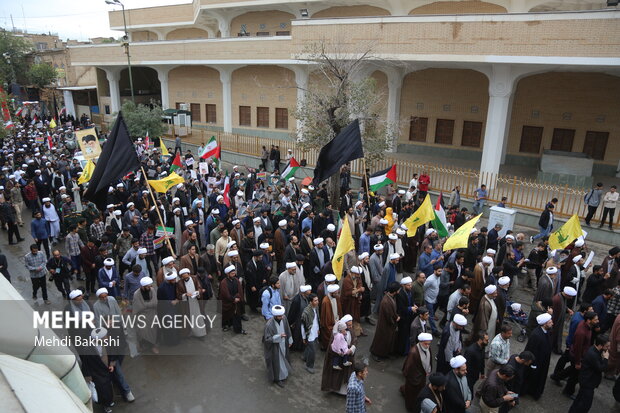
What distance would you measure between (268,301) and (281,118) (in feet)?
69.3

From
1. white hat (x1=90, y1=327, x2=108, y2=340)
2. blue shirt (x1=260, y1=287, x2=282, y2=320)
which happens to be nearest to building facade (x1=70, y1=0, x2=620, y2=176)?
blue shirt (x1=260, y1=287, x2=282, y2=320)

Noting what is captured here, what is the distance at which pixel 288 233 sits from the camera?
10.4 metres

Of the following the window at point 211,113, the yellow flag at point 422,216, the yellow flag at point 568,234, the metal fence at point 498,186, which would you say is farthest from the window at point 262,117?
the yellow flag at point 568,234

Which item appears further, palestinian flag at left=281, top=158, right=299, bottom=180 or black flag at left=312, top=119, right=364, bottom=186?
palestinian flag at left=281, top=158, right=299, bottom=180

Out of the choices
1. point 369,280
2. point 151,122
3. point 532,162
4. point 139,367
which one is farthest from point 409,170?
point 151,122

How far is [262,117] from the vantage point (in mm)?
27781

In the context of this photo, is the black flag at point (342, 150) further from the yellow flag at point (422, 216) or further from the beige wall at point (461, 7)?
the beige wall at point (461, 7)

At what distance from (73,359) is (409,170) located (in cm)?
1489

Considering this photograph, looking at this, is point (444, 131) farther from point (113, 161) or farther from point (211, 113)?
point (113, 161)

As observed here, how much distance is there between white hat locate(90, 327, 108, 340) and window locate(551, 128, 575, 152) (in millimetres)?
19891

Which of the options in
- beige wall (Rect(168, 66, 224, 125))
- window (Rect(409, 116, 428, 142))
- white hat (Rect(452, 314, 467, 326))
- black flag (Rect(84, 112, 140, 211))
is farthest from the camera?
beige wall (Rect(168, 66, 224, 125))

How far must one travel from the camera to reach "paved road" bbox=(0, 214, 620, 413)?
6293 millimetres

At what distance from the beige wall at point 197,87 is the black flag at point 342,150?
68.0ft

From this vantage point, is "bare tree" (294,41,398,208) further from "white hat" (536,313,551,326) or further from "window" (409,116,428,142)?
"white hat" (536,313,551,326)
